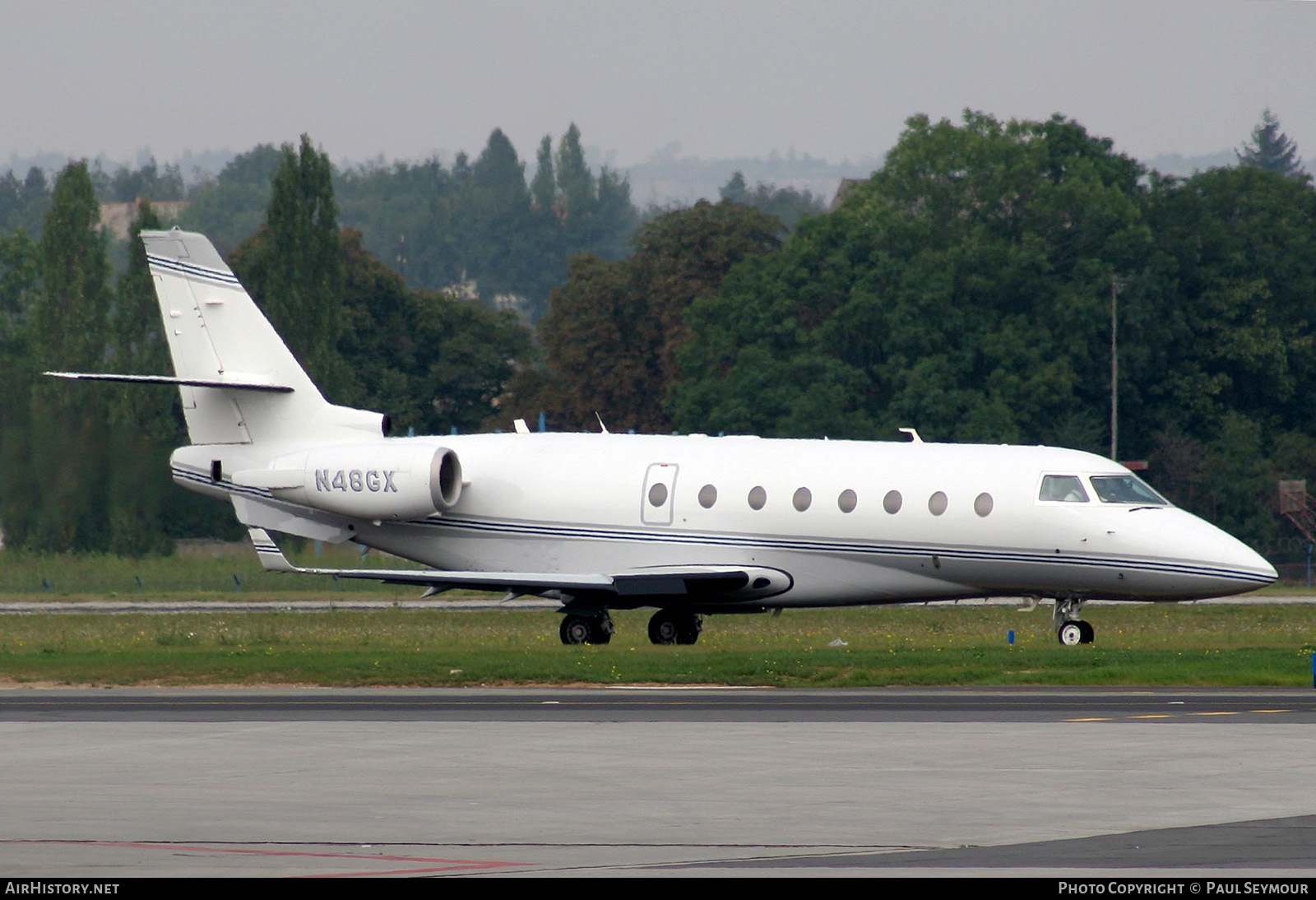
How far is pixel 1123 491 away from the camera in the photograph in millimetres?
31922

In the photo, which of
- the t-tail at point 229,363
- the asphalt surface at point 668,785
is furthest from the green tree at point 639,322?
the asphalt surface at point 668,785

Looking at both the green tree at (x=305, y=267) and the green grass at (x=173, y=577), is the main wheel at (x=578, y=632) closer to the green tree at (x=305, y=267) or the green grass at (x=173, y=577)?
the green grass at (x=173, y=577)

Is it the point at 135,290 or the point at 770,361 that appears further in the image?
the point at 770,361

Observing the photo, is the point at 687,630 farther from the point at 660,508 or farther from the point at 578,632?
the point at 660,508

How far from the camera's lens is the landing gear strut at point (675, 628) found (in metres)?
33.7

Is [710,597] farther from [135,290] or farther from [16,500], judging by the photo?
[135,290]

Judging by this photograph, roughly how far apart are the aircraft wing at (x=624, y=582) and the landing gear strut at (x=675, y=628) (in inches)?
27.1

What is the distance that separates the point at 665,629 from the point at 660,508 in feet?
6.43

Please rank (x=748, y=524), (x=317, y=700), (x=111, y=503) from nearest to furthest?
(x=317, y=700), (x=748, y=524), (x=111, y=503)

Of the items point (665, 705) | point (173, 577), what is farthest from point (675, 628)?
point (173, 577)

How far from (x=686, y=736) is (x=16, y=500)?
2896cm

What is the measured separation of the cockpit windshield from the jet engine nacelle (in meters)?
10.6

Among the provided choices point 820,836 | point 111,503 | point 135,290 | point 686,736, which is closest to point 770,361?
point 135,290

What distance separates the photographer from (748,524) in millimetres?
33219
